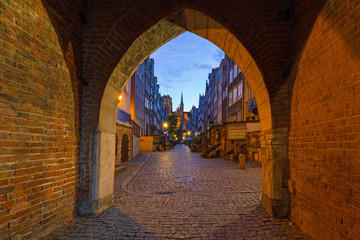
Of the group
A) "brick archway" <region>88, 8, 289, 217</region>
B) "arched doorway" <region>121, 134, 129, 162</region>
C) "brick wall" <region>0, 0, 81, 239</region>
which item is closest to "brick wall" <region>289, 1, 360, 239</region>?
"brick archway" <region>88, 8, 289, 217</region>

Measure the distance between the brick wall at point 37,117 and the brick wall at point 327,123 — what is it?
4305 millimetres

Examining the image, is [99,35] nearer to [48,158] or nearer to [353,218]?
[48,158]

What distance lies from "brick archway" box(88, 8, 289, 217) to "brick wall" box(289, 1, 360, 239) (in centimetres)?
29

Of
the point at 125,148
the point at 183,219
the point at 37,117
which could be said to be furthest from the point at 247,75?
the point at 125,148

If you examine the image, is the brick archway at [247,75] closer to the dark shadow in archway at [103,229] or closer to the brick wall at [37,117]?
the dark shadow in archway at [103,229]

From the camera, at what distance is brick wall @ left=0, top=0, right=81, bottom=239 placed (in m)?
2.54

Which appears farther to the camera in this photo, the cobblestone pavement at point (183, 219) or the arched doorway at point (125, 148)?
the arched doorway at point (125, 148)

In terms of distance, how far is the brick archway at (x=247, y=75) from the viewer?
12.6ft

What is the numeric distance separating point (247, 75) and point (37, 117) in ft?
14.5

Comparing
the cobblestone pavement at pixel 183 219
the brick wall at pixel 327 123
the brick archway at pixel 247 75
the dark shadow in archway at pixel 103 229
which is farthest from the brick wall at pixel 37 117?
the brick wall at pixel 327 123

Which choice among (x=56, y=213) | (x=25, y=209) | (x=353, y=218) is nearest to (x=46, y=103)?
(x=25, y=209)

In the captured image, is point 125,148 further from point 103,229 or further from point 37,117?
point 37,117

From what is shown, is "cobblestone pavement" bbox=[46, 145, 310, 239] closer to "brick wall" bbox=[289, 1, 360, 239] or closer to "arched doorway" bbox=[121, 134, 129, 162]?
"brick wall" bbox=[289, 1, 360, 239]

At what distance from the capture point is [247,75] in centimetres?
476
